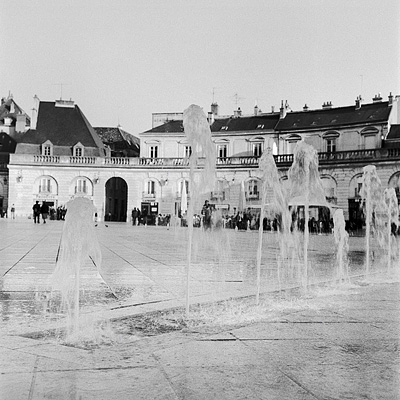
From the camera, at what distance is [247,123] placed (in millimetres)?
55188

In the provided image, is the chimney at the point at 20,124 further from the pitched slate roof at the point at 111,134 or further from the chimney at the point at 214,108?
the chimney at the point at 214,108

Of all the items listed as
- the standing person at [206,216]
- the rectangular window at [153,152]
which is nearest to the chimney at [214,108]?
the rectangular window at [153,152]

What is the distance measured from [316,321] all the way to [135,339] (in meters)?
1.92

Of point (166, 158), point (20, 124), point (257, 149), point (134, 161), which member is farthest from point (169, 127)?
point (20, 124)

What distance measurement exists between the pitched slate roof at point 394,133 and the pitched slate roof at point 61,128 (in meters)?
28.6

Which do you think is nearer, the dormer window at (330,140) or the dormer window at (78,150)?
the dormer window at (330,140)

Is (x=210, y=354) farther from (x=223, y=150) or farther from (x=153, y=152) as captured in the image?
(x=153, y=152)

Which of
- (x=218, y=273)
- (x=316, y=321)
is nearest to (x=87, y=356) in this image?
(x=316, y=321)

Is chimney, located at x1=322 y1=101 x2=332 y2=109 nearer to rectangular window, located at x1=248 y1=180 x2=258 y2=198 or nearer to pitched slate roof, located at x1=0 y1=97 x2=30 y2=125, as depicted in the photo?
rectangular window, located at x1=248 y1=180 x2=258 y2=198

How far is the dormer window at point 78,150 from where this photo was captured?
56719 mm

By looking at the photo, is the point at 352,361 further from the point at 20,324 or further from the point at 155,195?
the point at 155,195

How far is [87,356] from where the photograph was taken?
13.3ft

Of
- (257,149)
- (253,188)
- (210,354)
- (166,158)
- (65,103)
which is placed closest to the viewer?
(210,354)

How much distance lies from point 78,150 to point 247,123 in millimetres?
16752
